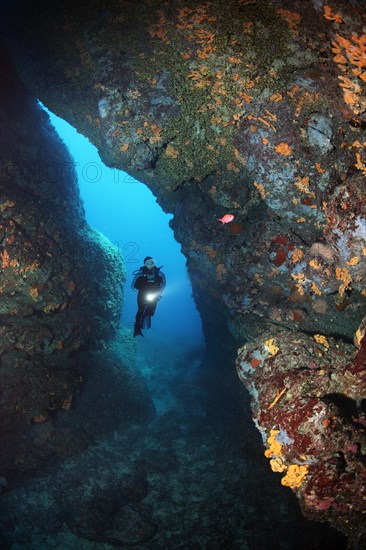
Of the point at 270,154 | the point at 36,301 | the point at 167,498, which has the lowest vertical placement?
the point at 167,498

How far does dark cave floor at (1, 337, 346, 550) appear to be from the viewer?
5273 mm

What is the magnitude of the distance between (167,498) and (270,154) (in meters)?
6.66

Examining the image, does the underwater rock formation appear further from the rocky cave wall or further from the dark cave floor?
the rocky cave wall

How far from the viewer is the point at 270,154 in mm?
5023

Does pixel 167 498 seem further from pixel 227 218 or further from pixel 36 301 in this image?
pixel 227 218

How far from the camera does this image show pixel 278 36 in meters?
4.75

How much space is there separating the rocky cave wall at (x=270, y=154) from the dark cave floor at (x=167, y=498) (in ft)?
7.13

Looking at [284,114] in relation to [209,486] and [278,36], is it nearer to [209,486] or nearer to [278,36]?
[278,36]

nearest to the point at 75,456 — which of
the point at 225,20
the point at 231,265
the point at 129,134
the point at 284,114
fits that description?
the point at 231,265

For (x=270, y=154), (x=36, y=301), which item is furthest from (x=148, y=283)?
(x=270, y=154)

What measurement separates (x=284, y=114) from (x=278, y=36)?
3.81 ft

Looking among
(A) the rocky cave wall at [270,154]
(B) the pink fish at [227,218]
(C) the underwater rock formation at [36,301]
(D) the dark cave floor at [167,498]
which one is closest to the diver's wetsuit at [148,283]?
(A) the rocky cave wall at [270,154]

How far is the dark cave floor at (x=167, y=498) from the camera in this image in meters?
5.27

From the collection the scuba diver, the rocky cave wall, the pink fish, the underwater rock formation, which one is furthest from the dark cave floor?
the pink fish
